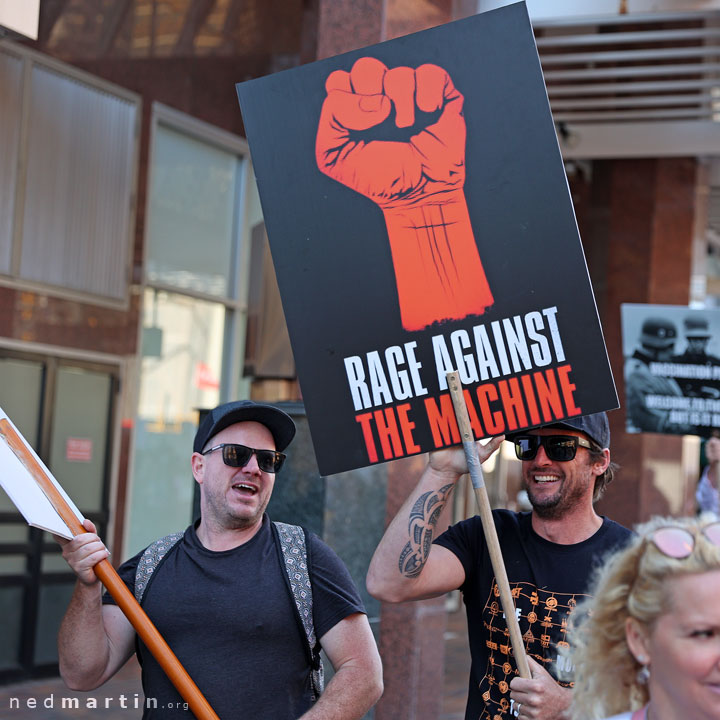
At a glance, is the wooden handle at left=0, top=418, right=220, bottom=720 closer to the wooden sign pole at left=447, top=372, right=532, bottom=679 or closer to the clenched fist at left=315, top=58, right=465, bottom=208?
the wooden sign pole at left=447, top=372, right=532, bottom=679

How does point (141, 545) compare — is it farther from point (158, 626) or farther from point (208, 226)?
point (158, 626)

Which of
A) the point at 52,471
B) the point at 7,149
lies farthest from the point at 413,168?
the point at 52,471

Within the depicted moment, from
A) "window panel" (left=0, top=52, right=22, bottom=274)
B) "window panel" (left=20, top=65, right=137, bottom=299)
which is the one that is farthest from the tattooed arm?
"window panel" (left=20, top=65, right=137, bottom=299)

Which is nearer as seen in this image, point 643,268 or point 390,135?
point 390,135

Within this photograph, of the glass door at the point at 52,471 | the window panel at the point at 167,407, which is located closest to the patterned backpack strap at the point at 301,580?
the glass door at the point at 52,471

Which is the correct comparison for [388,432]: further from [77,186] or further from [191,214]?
[191,214]

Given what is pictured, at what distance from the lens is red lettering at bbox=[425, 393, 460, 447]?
9.40 feet

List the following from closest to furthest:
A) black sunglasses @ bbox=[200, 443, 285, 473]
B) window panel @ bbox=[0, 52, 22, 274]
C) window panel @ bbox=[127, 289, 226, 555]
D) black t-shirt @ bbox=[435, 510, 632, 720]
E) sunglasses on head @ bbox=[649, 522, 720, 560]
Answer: sunglasses on head @ bbox=[649, 522, 720, 560]
black t-shirt @ bbox=[435, 510, 632, 720]
black sunglasses @ bbox=[200, 443, 285, 473]
window panel @ bbox=[0, 52, 22, 274]
window panel @ bbox=[127, 289, 226, 555]

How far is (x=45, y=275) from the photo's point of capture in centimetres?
945

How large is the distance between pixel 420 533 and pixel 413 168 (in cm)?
97

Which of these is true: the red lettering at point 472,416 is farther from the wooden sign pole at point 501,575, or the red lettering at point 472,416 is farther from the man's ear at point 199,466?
the man's ear at point 199,466

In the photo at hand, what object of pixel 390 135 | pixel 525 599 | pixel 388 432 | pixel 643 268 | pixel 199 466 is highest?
pixel 643 268

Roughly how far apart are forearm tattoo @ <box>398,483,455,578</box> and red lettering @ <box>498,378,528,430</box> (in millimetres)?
→ 302

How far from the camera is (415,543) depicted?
3.03 metres
